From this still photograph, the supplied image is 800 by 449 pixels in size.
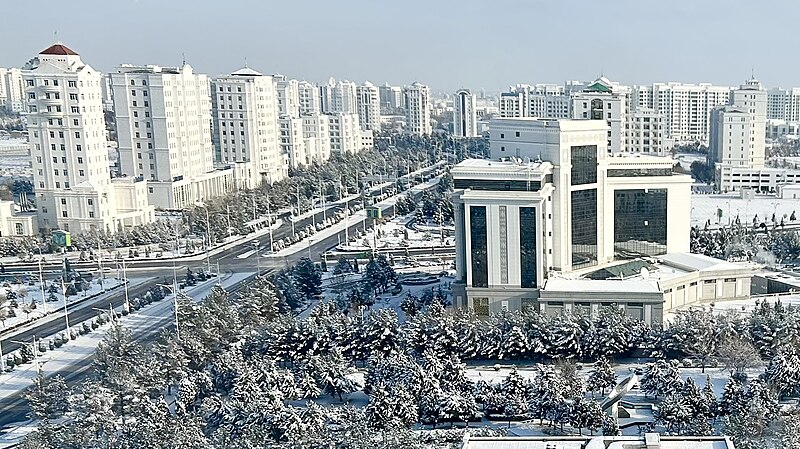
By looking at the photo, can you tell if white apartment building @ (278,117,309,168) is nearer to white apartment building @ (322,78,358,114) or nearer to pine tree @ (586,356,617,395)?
white apartment building @ (322,78,358,114)

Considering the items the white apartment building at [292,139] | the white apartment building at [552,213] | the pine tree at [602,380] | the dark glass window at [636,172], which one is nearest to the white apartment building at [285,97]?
the white apartment building at [292,139]

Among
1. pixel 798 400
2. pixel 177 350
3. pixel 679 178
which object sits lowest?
pixel 798 400

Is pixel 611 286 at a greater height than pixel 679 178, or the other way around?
pixel 679 178

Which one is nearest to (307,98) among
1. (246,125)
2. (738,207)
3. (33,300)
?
(246,125)

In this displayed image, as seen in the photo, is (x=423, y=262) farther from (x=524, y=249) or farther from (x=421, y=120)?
(x=421, y=120)

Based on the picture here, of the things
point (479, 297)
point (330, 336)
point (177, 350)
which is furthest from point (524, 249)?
point (177, 350)

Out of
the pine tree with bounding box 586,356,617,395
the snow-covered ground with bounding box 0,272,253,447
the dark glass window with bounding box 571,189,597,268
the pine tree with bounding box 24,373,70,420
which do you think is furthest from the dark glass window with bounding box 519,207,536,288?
the pine tree with bounding box 24,373,70,420

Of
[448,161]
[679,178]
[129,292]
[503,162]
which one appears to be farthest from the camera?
[448,161]
